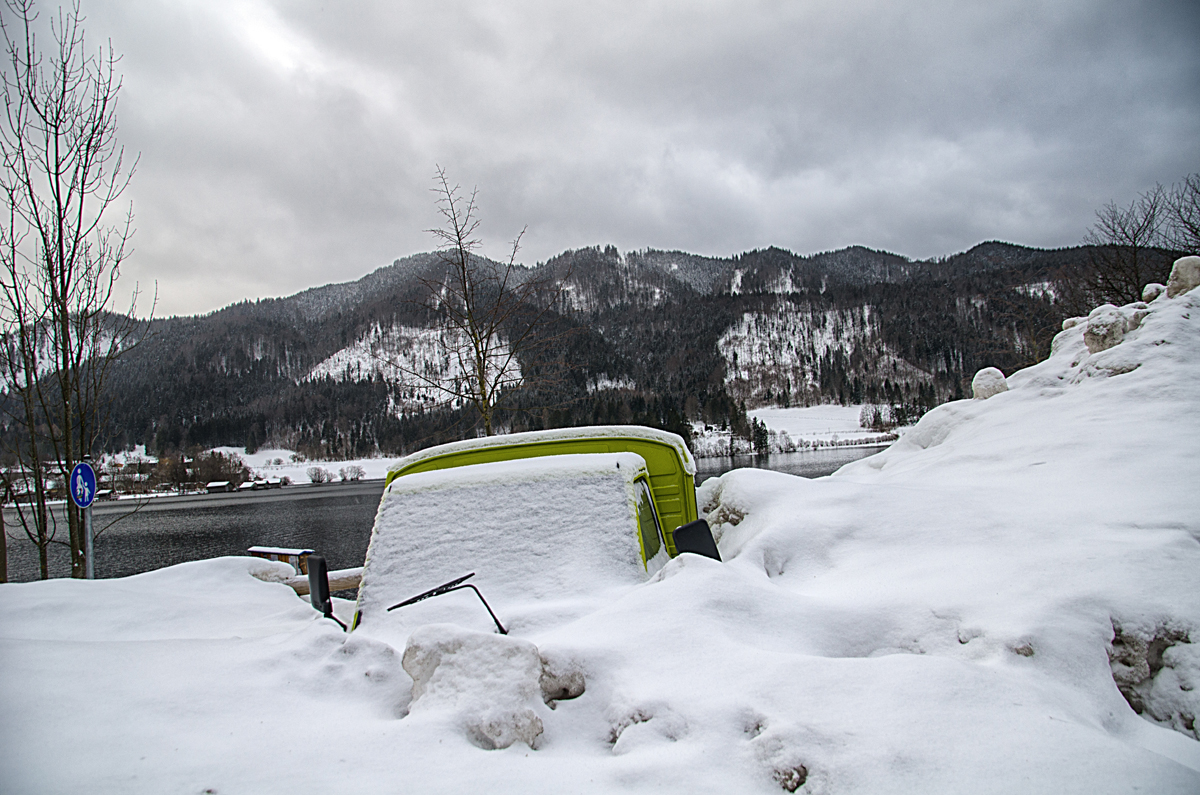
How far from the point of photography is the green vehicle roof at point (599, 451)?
5062 mm

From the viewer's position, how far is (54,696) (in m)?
2.17

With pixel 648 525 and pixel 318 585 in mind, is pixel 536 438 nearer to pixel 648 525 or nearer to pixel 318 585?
Answer: pixel 648 525

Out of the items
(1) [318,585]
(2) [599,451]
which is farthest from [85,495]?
(2) [599,451]

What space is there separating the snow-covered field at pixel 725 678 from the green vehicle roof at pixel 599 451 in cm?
106

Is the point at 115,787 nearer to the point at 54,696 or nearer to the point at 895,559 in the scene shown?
the point at 54,696

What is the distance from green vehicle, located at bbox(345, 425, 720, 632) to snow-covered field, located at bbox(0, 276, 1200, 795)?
0.46 feet

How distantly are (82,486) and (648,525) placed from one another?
640 cm

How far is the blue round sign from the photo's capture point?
6.43 meters

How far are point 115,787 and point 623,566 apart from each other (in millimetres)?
2494

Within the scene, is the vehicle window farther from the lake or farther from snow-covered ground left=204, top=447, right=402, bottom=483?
snow-covered ground left=204, top=447, right=402, bottom=483

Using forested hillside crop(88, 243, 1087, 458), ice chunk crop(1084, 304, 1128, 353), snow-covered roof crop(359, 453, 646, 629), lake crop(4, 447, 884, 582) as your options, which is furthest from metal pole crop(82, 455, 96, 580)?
forested hillside crop(88, 243, 1087, 458)

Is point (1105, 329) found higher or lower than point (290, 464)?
higher

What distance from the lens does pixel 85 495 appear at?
6.48 metres

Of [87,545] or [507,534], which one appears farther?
[87,545]
